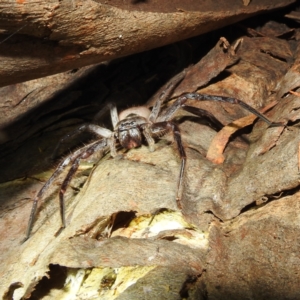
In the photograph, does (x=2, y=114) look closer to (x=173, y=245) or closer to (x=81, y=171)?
(x=81, y=171)

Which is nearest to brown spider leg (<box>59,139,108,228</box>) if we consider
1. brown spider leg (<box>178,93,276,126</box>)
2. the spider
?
the spider

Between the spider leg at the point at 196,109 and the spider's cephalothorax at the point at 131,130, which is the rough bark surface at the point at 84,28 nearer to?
the spider leg at the point at 196,109

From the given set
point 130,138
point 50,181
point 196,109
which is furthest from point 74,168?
point 196,109

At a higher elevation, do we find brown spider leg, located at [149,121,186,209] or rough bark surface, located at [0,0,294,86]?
rough bark surface, located at [0,0,294,86]

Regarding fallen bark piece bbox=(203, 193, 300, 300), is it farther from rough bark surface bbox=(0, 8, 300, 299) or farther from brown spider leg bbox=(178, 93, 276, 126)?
brown spider leg bbox=(178, 93, 276, 126)

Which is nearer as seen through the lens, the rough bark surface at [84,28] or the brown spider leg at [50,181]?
the rough bark surface at [84,28]

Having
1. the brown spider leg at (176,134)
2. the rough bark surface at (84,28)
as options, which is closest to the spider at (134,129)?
the brown spider leg at (176,134)

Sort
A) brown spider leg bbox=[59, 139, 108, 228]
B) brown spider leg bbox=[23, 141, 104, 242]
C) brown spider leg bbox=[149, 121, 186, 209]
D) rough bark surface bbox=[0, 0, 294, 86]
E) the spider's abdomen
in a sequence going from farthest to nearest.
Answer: the spider's abdomen → brown spider leg bbox=[23, 141, 104, 242] → brown spider leg bbox=[59, 139, 108, 228] → brown spider leg bbox=[149, 121, 186, 209] → rough bark surface bbox=[0, 0, 294, 86]

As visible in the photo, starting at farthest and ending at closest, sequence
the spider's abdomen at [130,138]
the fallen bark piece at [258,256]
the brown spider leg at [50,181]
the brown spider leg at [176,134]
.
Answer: the spider's abdomen at [130,138], the brown spider leg at [50,181], the brown spider leg at [176,134], the fallen bark piece at [258,256]
